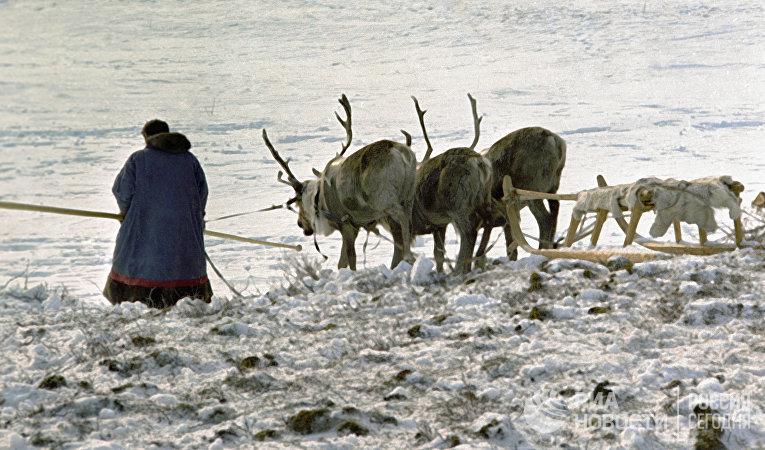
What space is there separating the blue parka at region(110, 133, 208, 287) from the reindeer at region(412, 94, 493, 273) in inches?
78.5

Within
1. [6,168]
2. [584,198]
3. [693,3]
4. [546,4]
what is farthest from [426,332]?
[693,3]

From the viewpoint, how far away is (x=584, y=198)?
7.08 meters

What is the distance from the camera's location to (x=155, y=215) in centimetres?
736

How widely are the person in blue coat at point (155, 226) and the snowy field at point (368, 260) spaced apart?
369mm

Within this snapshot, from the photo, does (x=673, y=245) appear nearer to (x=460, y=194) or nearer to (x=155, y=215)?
(x=460, y=194)

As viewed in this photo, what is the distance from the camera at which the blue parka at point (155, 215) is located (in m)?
7.32

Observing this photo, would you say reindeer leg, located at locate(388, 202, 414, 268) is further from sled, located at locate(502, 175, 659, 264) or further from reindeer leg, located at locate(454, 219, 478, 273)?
sled, located at locate(502, 175, 659, 264)

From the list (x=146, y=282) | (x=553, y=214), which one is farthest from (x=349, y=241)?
(x=553, y=214)

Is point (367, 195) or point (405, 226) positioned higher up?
point (367, 195)

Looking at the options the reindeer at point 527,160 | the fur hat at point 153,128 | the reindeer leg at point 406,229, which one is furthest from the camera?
the reindeer at point 527,160

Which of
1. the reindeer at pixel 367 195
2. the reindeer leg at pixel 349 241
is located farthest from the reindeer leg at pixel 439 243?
the reindeer leg at pixel 349 241

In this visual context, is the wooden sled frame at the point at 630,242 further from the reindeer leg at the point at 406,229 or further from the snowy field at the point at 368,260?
the reindeer leg at the point at 406,229

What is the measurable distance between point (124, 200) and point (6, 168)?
42.5ft

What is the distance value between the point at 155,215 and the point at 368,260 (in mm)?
6186
